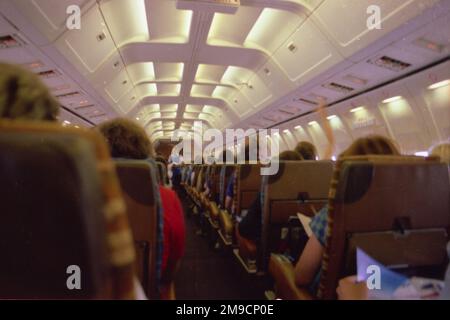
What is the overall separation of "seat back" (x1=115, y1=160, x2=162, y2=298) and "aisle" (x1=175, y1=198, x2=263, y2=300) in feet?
5.50

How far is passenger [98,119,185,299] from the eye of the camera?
5.88 ft

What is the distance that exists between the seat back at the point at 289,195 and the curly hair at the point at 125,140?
Result: 52.6 inches

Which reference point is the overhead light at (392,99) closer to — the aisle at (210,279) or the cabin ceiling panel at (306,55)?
the cabin ceiling panel at (306,55)

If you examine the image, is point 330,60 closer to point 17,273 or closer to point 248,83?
point 248,83

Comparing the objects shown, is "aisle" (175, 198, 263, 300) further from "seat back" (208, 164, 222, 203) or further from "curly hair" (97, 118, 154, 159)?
"curly hair" (97, 118, 154, 159)

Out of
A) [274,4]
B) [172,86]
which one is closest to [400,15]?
[274,4]

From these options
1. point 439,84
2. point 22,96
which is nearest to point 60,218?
point 22,96

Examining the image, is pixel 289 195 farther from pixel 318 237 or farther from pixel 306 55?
pixel 306 55

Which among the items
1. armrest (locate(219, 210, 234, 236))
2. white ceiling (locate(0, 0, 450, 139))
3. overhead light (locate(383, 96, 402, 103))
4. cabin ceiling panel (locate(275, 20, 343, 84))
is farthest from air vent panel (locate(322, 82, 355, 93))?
armrest (locate(219, 210, 234, 236))

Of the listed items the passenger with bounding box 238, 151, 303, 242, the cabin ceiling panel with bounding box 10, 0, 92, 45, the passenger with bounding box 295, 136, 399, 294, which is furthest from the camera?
the cabin ceiling panel with bounding box 10, 0, 92, 45

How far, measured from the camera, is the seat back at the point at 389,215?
1501 millimetres

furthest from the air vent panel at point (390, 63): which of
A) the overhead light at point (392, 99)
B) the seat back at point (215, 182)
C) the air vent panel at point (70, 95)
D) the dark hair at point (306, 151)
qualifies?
the air vent panel at point (70, 95)

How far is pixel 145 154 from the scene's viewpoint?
5.99ft

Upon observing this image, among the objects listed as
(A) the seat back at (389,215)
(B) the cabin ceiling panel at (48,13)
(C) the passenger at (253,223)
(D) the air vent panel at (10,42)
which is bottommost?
(C) the passenger at (253,223)
